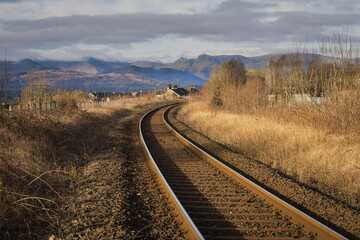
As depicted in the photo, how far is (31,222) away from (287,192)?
4811 millimetres

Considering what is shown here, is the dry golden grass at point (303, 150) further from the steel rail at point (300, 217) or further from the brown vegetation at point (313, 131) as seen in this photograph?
the steel rail at point (300, 217)

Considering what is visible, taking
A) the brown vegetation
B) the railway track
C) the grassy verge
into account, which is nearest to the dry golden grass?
the brown vegetation

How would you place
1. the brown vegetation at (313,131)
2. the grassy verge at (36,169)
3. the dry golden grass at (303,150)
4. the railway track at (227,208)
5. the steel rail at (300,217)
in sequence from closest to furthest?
the steel rail at (300,217), the railway track at (227,208), the grassy verge at (36,169), the dry golden grass at (303,150), the brown vegetation at (313,131)

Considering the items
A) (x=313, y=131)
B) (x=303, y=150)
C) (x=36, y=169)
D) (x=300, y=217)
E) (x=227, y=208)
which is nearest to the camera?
(x=300, y=217)

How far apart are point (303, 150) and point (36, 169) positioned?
25.4 feet

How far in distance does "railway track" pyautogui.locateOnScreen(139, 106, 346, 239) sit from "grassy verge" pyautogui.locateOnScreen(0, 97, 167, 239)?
7.06 feet

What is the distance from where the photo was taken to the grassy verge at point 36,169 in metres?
4.55

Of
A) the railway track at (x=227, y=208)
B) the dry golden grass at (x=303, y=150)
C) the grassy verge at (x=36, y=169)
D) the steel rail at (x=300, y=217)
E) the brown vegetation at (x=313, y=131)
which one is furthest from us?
the brown vegetation at (x=313, y=131)

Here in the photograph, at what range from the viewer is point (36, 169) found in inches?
256

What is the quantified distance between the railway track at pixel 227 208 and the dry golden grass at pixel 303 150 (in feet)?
5.58

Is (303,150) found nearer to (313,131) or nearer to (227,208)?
(313,131)

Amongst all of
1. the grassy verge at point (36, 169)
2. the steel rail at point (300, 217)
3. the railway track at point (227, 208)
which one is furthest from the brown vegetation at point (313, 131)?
the grassy verge at point (36, 169)

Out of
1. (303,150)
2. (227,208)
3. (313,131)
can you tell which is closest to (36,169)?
(227,208)

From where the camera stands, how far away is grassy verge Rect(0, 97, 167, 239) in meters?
4.55
